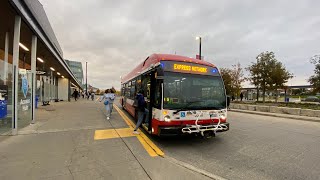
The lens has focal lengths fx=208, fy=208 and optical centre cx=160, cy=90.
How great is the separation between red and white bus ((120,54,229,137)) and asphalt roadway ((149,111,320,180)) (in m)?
0.59

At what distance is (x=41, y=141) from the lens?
706cm

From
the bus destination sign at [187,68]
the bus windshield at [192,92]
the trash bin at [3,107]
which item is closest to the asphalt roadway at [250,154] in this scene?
the bus windshield at [192,92]

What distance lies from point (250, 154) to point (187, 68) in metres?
3.15

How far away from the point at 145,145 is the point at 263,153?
3.41 meters

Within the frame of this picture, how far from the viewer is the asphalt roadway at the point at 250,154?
174 inches

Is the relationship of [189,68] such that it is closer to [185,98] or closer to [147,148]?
[185,98]

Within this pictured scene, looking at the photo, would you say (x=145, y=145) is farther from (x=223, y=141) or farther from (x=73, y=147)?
(x=223, y=141)

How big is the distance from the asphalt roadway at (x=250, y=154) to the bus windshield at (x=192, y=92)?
4.13ft

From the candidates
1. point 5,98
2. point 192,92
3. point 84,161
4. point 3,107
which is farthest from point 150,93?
point 3,107

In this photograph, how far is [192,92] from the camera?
6535mm

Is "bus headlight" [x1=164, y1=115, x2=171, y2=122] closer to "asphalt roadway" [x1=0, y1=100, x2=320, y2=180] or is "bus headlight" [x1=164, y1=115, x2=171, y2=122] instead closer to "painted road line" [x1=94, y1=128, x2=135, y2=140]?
"asphalt roadway" [x1=0, y1=100, x2=320, y2=180]

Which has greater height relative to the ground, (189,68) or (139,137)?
(189,68)

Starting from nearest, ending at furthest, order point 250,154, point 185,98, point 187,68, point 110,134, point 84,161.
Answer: point 84,161
point 250,154
point 185,98
point 187,68
point 110,134

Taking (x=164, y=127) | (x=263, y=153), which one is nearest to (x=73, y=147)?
(x=164, y=127)
